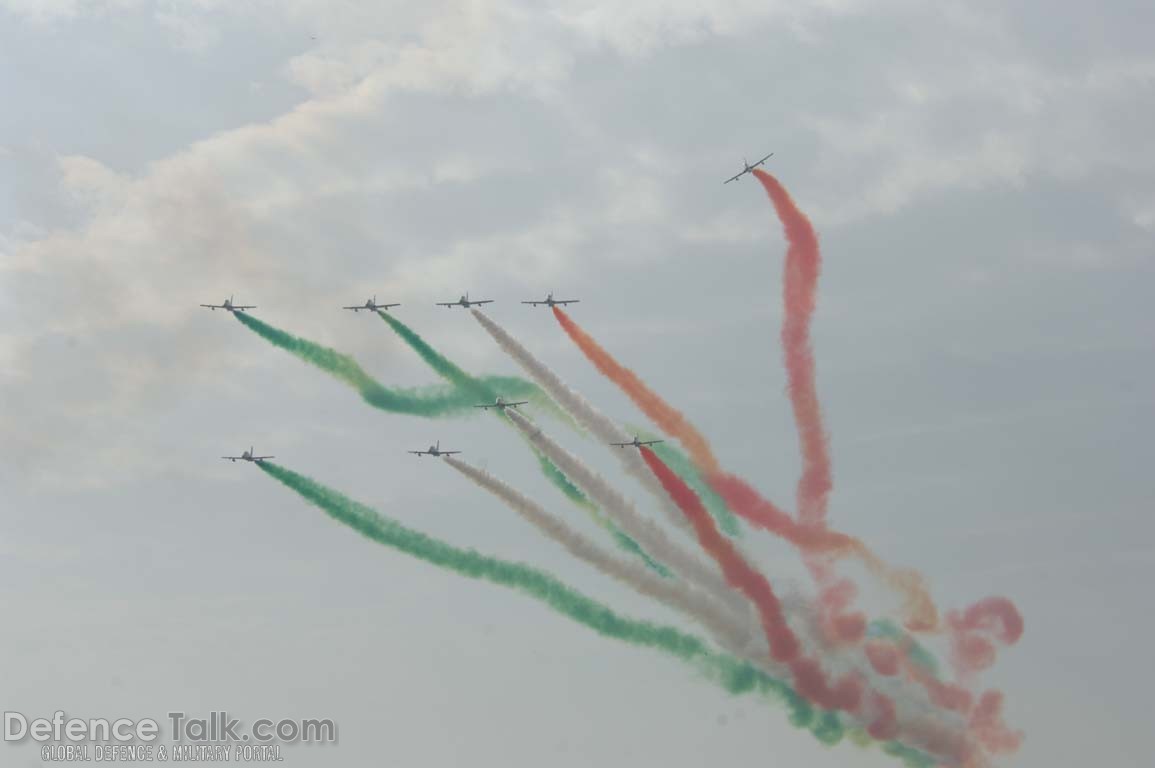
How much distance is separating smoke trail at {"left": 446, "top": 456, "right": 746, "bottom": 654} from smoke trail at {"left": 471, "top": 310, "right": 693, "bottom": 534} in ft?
11.3

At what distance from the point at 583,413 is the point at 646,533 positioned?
24.3ft

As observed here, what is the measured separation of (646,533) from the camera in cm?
8662

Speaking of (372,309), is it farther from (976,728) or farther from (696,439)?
(976,728)

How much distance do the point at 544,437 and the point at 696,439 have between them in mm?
9059

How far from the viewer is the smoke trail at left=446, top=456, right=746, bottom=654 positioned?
86750 millimetres

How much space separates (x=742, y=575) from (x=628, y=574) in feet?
20.2

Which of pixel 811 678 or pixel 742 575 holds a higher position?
pixel 742 575

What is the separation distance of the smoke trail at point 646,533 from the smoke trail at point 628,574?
2.48 feet

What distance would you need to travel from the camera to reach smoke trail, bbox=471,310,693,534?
3410 inches

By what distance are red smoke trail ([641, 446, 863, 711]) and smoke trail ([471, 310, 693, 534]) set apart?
1.63 feet

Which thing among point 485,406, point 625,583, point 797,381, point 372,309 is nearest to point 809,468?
point 797,381

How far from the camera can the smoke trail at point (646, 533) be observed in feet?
283

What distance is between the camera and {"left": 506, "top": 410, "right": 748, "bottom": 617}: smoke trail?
8638 centimetres

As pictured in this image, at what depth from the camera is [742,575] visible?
86.6 m
